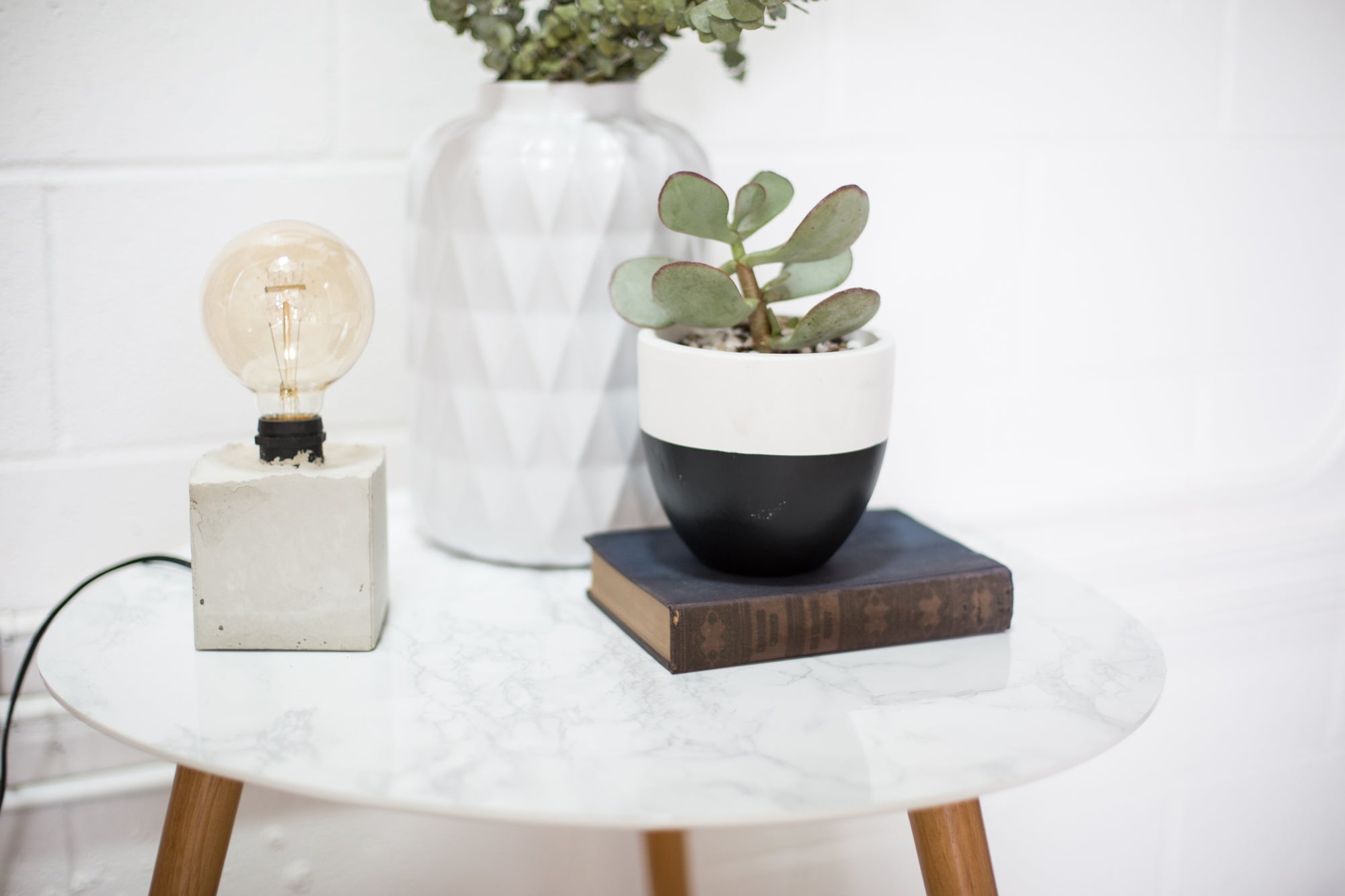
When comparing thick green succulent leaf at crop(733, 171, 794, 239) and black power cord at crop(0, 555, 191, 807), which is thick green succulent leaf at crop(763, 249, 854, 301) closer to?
thick green succulent leaf at crop(733, 171, 794, 239)

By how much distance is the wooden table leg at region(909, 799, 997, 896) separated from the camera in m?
0.54

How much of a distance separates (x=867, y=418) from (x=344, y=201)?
17.6 inches

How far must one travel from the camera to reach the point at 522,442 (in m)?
0.67

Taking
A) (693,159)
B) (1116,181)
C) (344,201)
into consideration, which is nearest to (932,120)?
(1116,181)

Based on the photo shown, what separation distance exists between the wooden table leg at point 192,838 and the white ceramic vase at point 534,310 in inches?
8.0

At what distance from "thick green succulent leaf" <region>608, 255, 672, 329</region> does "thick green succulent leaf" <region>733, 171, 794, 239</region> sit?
0.05 m

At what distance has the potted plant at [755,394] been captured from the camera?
548 millimetres

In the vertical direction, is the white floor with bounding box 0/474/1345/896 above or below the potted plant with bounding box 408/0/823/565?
below

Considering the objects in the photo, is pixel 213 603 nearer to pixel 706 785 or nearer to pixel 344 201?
pixel 706 785

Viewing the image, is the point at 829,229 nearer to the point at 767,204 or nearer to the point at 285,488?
the point at 767,204

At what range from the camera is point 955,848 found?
1.78 feet

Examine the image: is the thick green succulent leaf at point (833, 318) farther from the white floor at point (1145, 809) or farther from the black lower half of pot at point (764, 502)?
the white floor at point (1145, 809)

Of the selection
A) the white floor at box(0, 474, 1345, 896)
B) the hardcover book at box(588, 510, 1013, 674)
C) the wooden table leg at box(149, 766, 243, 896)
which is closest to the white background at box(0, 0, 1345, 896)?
the white floor at box(0, 474, 1345, 896)

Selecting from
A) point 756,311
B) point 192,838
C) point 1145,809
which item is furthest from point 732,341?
point 1145,809
